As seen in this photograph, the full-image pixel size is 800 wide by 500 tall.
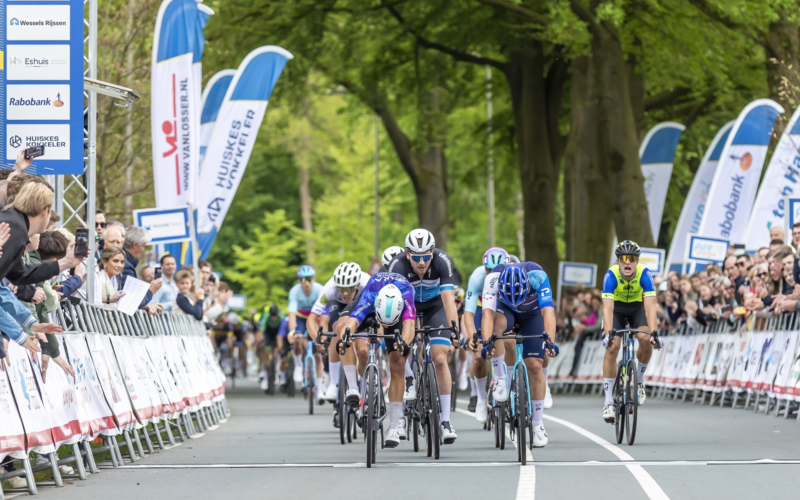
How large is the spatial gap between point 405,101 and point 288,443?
86.4 feet

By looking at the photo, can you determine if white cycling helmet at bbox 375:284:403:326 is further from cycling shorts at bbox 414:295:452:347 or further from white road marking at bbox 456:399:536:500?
white road marking at bbox 456:399:536:500

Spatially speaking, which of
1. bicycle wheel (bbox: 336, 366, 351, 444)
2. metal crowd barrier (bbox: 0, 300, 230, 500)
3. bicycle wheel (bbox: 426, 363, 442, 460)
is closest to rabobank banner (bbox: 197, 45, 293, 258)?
metal crowd barrier (bbox: 0, 300, 230, 500)

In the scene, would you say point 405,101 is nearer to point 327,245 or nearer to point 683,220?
point 683,220

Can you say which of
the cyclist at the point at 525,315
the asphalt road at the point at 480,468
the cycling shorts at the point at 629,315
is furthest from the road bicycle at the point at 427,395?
the cycling shorts at the point at 629,315

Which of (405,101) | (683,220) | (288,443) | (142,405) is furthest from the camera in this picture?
(405,101)

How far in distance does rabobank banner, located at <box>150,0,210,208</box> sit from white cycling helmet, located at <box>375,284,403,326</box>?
10575 mm

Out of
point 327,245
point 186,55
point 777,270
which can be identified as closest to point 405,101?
point 186,55

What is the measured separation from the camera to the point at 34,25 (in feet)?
47.3

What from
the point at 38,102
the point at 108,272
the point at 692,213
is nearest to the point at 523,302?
the point at 108,272

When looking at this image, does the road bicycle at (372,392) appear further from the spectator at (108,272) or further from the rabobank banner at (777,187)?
the rabobank banner at (777,187)

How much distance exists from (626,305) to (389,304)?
3.80m

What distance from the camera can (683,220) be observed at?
33.5 m

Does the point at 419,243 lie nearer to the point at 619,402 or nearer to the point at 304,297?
the point at 619,402

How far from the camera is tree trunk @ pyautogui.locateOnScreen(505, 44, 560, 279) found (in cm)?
3597
